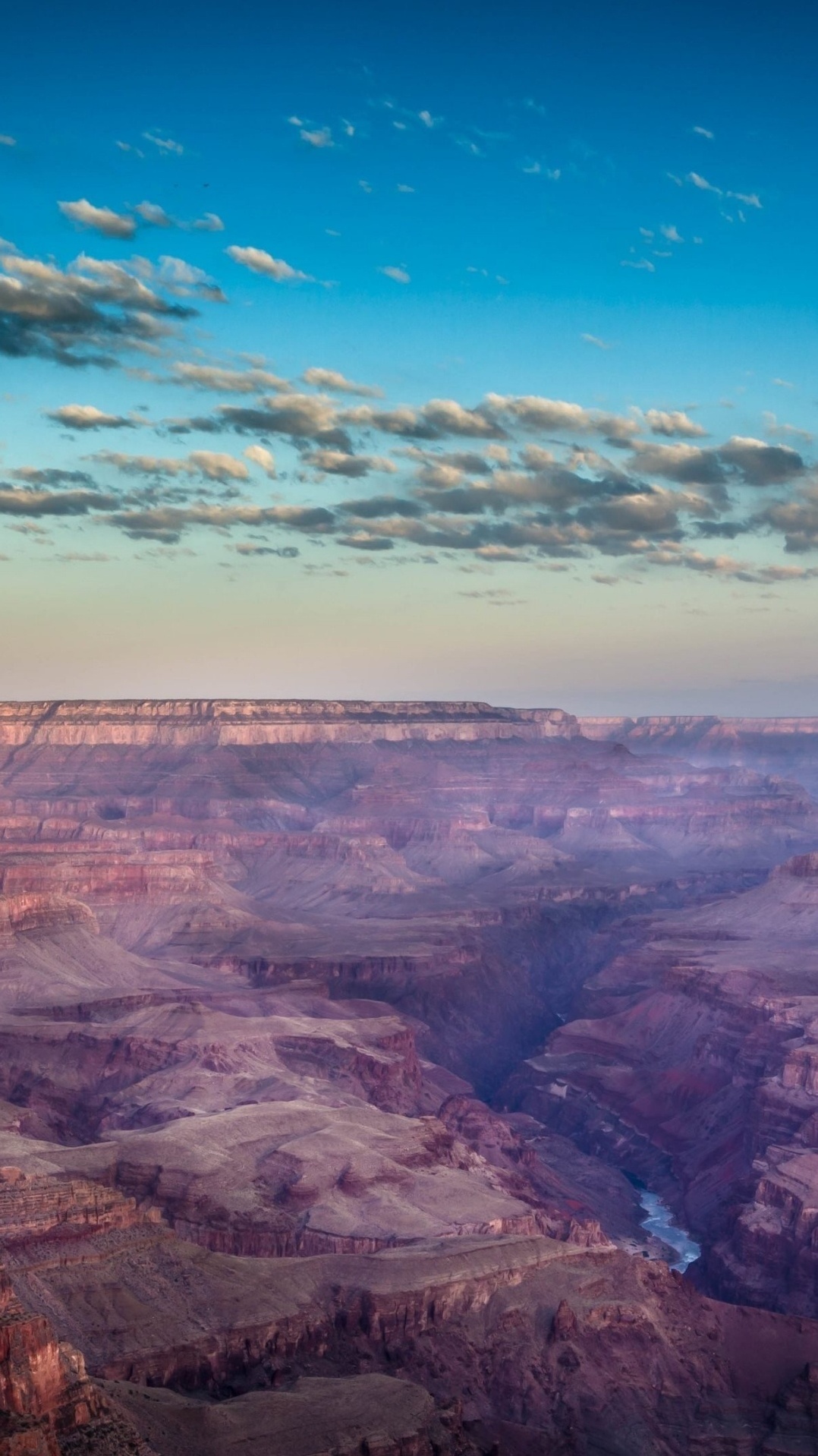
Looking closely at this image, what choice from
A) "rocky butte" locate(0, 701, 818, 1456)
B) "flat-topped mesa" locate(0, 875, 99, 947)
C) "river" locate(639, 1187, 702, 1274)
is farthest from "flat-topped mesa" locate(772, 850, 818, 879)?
"flat-topped mesa" locate(0, 875, 99, 947)

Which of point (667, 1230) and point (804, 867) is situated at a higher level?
point (804, 867)

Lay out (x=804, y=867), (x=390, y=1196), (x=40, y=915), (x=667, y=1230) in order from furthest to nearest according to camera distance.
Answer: (x=804, y=867)
(x=40, y=915)
(x=667, y=1230)
(x=390, y=1196)

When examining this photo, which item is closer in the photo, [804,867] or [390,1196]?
[390,1196]

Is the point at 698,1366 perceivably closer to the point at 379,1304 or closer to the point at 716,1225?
the point at 379,1304

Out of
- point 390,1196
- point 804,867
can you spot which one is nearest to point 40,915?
point 390,1196

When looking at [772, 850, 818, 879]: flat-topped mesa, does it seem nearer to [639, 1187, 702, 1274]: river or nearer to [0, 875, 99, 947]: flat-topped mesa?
[639, 1187, 702, 1274]: river

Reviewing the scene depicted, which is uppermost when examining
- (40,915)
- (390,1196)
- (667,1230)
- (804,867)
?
(804,867)

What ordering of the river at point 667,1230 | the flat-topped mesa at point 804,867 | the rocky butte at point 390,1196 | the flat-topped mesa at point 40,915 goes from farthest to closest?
the flat-topped mesa at point 804,867, the flat-topped mesa at point 40,915, the river at point 667,1230, the rocky butte at point 390,1196

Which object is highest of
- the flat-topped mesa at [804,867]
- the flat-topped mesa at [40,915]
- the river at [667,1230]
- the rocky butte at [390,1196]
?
the flat-topped mesa at [804,867]

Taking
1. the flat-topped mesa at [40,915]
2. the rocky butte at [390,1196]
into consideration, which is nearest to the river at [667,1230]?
the rocky butte at [390,1196]

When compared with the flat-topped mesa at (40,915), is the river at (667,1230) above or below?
below

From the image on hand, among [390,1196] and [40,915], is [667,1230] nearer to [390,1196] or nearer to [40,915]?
[390,1196]

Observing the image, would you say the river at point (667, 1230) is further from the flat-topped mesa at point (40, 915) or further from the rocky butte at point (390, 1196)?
the flat-topped mesa at point (40, 915)
